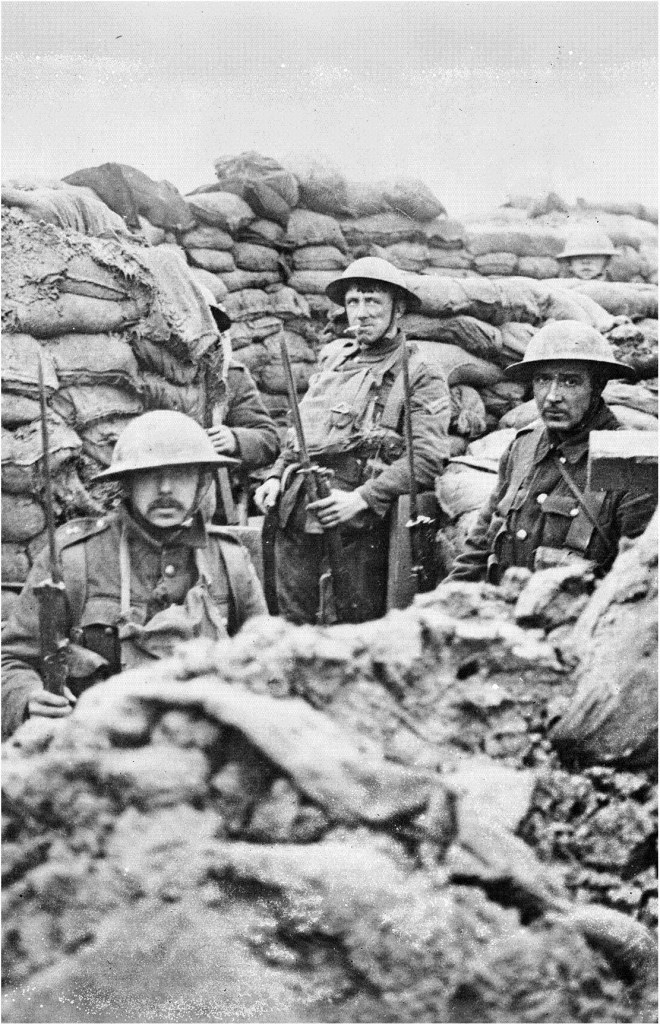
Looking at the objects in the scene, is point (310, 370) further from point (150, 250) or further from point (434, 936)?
point (434, 936)

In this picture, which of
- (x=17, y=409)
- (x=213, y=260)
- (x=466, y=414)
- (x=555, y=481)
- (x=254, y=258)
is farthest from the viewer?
(x=213, y=260)

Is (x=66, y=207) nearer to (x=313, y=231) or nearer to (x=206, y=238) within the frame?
(x=313, y=231)

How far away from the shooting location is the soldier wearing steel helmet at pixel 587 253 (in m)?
6.57

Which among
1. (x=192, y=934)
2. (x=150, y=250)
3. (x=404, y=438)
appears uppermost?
(x=150, y=250)

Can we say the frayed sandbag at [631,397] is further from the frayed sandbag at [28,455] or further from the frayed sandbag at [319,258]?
the frayed sandbag at [28,455]

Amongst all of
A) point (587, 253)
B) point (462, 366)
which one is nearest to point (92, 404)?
point (462, 366)

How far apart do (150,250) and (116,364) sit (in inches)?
25.1

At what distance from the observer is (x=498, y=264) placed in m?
7.32

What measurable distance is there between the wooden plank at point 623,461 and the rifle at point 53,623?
1996 millimetres

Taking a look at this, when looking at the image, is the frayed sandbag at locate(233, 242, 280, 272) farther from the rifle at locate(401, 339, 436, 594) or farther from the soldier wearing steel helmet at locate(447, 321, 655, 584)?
the soldier wearing steel helmet at locate(447, 321, 655, 584)

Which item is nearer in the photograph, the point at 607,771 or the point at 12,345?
the point at 607,771

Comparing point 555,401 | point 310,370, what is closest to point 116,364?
point 310,370

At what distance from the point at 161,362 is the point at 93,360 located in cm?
29

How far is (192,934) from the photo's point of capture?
491cm
